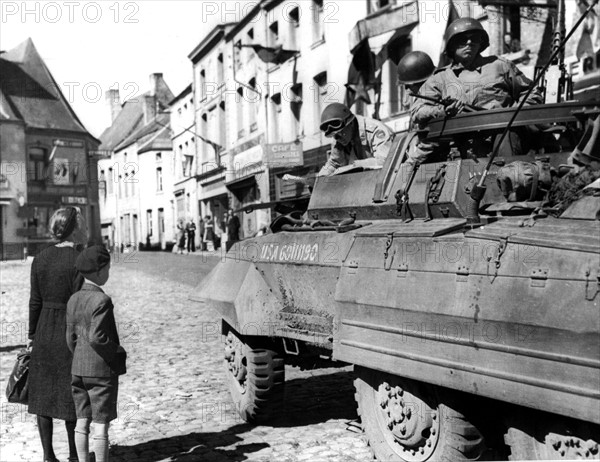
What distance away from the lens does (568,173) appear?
15.2 feet

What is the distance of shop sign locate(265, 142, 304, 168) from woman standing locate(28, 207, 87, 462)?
20.1m

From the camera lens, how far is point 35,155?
3984cm

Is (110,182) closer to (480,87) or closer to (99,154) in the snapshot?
(99,154)

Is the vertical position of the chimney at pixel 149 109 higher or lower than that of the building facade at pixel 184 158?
higher

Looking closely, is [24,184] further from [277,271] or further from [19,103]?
[277,271]

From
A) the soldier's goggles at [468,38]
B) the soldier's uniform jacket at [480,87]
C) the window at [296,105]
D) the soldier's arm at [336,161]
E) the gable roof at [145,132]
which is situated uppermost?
the gable roof at [145,132]

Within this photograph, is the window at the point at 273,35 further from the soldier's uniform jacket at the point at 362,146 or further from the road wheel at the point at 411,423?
the road wheel at the point at 411,423

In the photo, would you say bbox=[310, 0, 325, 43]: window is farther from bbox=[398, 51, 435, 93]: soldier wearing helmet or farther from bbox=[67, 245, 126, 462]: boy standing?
bbox=[67, 245, 126, 462]: boy standing

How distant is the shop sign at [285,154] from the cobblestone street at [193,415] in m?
13.6

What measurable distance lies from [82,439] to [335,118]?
315cm

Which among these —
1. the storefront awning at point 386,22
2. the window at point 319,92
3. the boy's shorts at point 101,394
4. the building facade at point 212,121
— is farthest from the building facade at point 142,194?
the boy's shorts at point 101,394

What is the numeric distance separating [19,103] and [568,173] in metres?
38.1

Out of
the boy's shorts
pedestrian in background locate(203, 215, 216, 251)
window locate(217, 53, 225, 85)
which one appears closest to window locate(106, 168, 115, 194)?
pedestrian in background locate(203, 215, 216, 251)

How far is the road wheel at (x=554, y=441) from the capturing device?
386 cm
